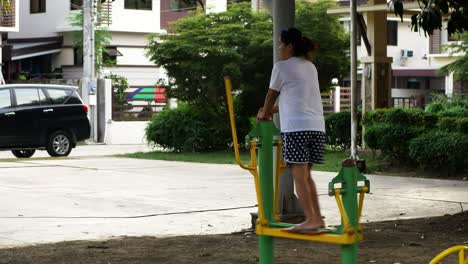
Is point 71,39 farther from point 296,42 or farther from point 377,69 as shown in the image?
point 296,42

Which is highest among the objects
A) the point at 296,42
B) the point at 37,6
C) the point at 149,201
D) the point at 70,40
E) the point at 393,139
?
the point at 37,6

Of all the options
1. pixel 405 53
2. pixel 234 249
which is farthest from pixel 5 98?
pixel 405 53

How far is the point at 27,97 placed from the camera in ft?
72.1

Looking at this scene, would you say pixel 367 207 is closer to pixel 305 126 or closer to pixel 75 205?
pixel 75 205

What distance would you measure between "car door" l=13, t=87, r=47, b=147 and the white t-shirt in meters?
15.3

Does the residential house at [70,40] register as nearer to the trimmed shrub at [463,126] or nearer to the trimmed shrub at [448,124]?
the trimmed shrub at [448,124]

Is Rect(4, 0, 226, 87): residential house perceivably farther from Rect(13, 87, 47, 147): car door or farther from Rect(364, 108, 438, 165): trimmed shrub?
Rect(364, 108, 438, 165): trimmed shrub

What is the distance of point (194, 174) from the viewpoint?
56.6 feet

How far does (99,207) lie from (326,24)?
1253 centimetres

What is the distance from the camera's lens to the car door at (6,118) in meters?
21.5

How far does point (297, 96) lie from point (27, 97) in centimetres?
1572

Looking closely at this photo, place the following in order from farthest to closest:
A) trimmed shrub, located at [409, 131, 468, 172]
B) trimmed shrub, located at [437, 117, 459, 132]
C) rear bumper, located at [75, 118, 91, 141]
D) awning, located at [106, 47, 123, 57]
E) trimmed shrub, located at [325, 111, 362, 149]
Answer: awning, located at [106, 47, 123, 57]
rear bumper, located at [75, 118, 91, 141]
trimmed shrub, located at [325, 111, 362, 149]
trimmed shrub, located at [437, 117, 459, 132]
trimmed shrub, located at [409, 131, 468, 172]

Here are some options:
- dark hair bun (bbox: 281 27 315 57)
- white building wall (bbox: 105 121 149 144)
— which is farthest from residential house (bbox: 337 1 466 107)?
dark hair bun (bbox: 281 27 315 57)

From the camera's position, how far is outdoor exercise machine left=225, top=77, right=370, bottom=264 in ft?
19.6
